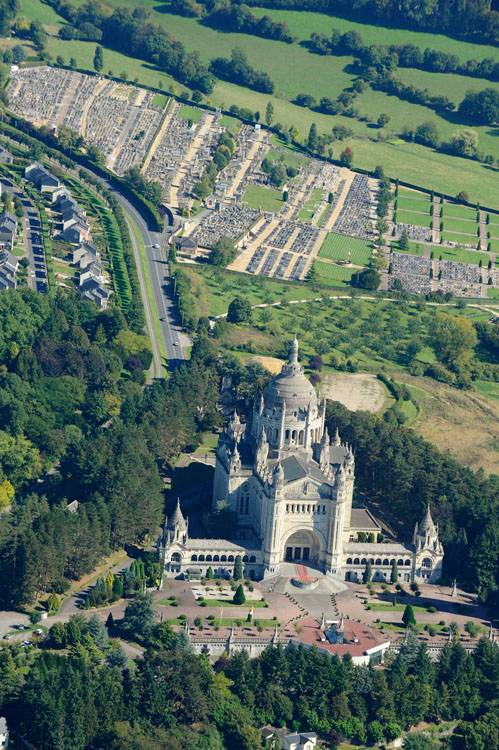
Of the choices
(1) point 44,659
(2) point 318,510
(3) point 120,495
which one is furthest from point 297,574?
(1) point 44,659

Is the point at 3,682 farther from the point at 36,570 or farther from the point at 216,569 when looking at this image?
the point at 216,569

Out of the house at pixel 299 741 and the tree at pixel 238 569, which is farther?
the tree at pixel 238 569

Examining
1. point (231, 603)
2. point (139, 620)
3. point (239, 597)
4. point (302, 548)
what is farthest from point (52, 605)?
point (302, 548)

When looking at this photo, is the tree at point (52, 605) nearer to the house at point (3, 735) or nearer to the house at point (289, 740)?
the house at point (3, 735)

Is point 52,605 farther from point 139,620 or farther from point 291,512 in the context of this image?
point 291,512

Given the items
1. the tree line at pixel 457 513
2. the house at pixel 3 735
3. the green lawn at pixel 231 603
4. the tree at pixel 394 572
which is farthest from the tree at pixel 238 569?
the house at pixel 3 735

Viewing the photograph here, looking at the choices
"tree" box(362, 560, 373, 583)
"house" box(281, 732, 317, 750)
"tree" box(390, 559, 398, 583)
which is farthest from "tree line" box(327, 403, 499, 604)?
"house" box(281, 732, 317, 750)
